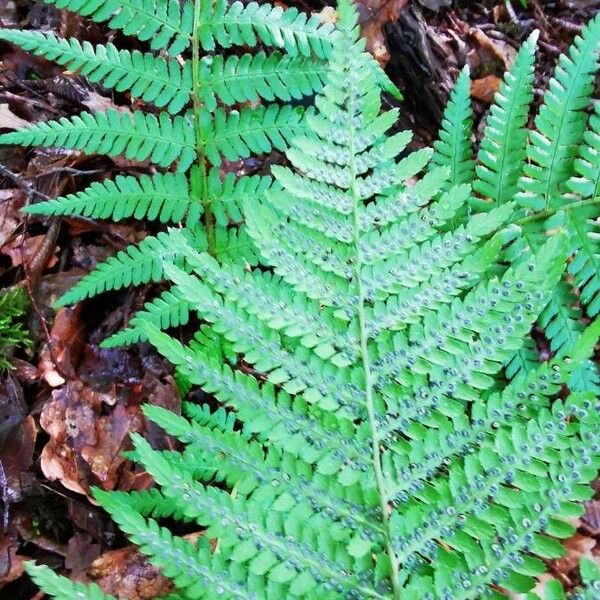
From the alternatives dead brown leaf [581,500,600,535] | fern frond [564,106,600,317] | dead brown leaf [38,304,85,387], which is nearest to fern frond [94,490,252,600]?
dead brown leaf [38,304,85,387]

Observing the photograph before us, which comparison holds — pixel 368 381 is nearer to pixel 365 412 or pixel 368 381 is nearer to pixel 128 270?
pixel 365 412

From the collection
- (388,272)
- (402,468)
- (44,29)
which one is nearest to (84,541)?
(402,468)

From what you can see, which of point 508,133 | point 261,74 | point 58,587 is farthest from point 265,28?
Answer: point 58,587

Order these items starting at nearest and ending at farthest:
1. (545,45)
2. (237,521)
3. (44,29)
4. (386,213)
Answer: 1. (237,521)
2. (386,213)
3. (44,29)
4. (545,45)

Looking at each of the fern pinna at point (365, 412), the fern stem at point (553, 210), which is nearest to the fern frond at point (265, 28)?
the fern pinna at point (365, 412)

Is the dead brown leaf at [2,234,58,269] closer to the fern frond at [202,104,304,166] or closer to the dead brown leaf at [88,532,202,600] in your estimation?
the fern frond at [202,104,304,166]

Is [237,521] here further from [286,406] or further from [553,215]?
[553,215]
